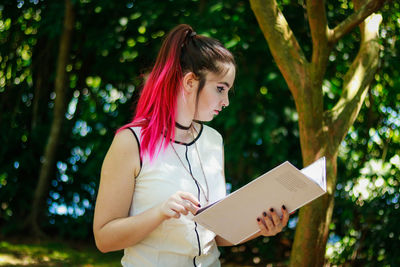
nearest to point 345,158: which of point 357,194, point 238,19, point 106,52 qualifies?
point 357,194

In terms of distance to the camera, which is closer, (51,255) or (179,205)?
(179,205)

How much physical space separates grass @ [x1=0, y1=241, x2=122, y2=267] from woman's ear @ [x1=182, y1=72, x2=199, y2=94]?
3376mm

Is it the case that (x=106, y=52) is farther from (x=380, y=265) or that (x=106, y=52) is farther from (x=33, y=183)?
(x=380, y=265)

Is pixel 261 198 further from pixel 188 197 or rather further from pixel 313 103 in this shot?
pixel 313 103

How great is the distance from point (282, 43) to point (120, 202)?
1.49 meters

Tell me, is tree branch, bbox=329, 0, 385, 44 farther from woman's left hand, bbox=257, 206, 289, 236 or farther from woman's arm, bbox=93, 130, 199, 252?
woman's arm, bbox=93, 130, 199, 252

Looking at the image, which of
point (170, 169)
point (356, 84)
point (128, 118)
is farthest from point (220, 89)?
point (128, 118)

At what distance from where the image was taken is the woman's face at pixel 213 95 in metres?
2.23

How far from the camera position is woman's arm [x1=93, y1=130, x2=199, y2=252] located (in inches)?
80.3

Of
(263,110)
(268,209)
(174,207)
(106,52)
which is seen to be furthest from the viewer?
(106,52)

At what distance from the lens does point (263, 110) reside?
184 inches

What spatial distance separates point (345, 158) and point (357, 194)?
1.02ft

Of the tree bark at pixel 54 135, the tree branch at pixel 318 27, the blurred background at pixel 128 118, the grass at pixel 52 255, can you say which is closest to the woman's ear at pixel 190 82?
the tree branch at pixel 318 27

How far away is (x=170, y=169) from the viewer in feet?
7.08
